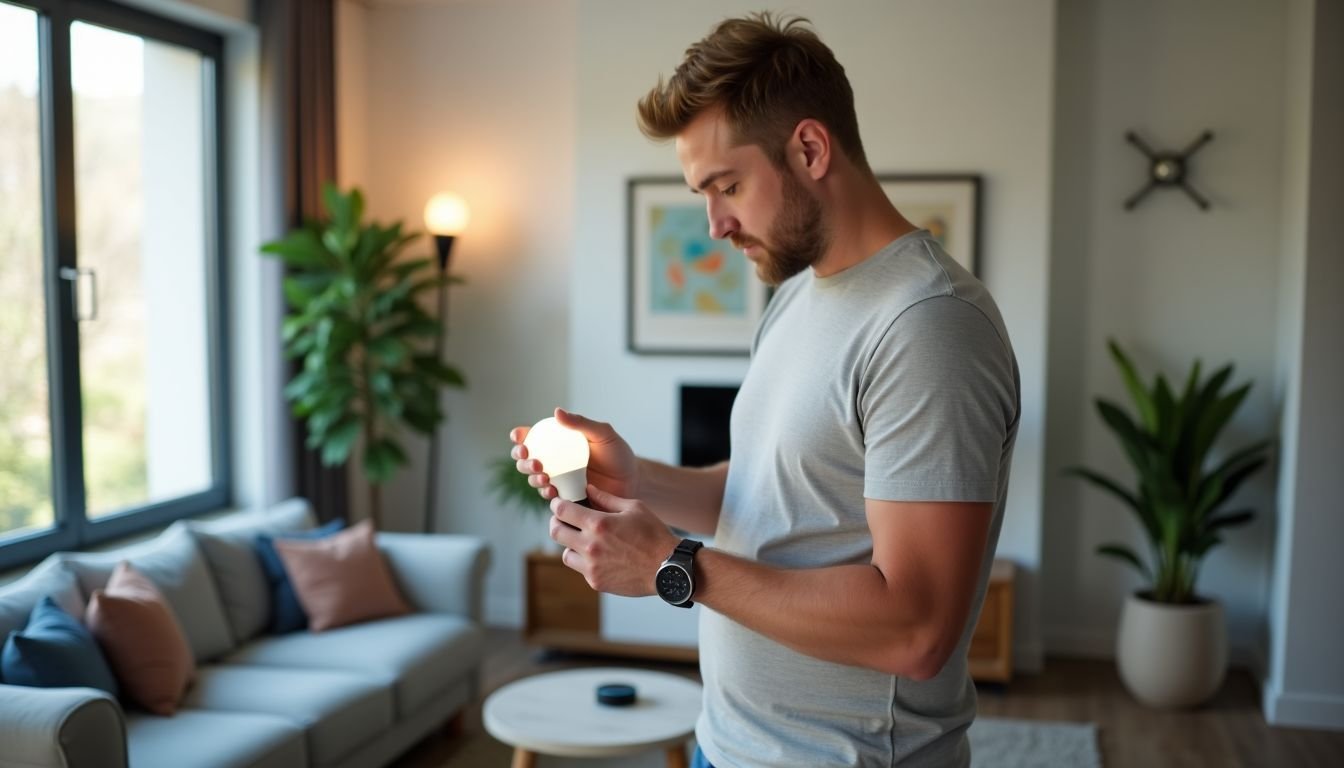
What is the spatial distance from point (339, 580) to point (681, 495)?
249 cm

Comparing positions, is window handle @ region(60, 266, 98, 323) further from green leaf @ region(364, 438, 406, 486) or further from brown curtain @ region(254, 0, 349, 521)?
green leaf @ region(364, 438, 406, 486)

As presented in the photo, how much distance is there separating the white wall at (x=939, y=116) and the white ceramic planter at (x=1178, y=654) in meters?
0.49

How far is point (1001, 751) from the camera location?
3.83m

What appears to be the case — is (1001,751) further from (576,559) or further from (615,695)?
(576,559)

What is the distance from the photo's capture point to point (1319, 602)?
161 inches

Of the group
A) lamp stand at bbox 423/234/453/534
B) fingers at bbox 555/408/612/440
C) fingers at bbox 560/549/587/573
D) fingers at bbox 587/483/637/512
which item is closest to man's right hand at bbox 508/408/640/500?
fingers at bbox 555/408/612/440

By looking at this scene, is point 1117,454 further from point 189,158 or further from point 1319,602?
point 189,158

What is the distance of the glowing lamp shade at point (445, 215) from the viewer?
5074 mm

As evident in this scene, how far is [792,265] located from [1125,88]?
12.8 ft

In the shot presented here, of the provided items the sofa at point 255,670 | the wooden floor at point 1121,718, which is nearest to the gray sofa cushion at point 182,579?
the sofa at point 255,670

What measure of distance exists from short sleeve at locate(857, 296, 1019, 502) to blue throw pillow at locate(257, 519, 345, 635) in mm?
3033

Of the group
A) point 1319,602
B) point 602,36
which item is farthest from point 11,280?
point 1319,602

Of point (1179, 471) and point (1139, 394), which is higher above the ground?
point (1139, 394)

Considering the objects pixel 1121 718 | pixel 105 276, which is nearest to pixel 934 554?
pixel 1121 718
